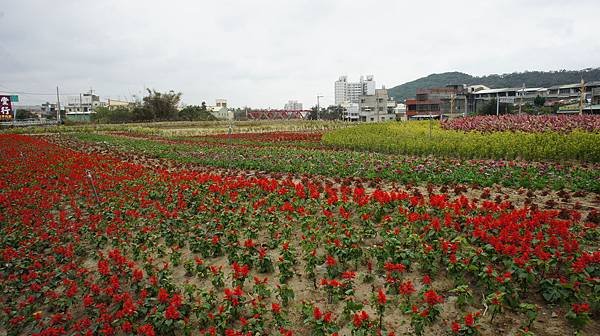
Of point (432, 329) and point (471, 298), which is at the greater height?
point (471, 298)

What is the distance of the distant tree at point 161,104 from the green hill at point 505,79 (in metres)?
106

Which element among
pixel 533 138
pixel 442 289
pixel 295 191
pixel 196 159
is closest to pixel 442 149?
pixel 533 138

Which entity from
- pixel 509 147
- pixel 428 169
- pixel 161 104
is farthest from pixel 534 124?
pixel 161 104

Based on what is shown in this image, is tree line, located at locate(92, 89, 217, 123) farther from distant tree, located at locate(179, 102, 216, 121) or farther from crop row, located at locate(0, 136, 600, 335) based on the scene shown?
crop row, located at locate(0, 136, 600, 335)

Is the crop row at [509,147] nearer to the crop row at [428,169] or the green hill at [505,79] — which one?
the crop row at [428,169]

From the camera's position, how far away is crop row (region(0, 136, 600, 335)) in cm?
397

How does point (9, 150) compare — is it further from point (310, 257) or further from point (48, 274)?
point (310, 257)

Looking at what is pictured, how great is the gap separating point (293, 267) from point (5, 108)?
5757 centimetres

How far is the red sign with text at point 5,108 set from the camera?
152ft

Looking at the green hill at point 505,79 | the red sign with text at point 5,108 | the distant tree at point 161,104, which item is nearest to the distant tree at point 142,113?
the distant tree at point 161,104

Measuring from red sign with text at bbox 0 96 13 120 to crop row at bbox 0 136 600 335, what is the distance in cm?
4986

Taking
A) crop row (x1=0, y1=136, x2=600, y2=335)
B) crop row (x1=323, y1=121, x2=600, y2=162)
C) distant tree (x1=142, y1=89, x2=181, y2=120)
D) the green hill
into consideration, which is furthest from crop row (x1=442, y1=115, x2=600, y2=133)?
the green hill

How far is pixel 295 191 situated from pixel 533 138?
39.2ft

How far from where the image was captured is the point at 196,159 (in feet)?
53.0
